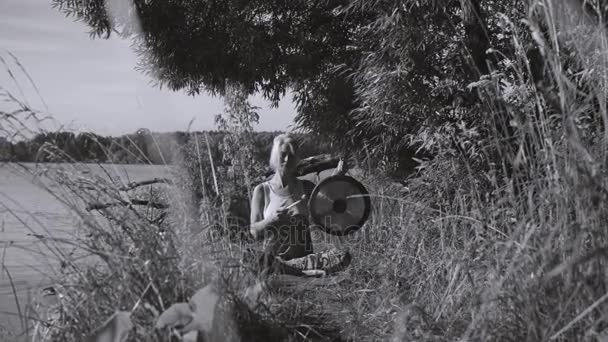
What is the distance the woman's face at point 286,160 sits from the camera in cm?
356

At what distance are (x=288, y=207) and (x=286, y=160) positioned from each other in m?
0.24

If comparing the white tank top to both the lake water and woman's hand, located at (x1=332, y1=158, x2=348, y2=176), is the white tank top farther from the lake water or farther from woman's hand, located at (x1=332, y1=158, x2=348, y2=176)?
the lake water

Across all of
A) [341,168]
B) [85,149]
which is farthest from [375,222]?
[85,149]

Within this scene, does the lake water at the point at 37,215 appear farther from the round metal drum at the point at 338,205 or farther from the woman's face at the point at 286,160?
the round metal drum at the point at 338,205

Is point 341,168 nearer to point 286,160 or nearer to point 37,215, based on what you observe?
point 286,160

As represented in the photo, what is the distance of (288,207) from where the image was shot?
351 cm

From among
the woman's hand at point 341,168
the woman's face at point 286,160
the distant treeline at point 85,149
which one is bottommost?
the woman's hand at point 341,168

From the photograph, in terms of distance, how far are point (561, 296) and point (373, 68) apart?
4027 mm

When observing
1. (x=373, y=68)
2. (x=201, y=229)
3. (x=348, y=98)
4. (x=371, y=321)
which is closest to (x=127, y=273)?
(x=201, y=229)

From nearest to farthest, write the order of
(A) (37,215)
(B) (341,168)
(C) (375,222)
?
(A) (37,215)
(B) (341,168)
(C) (375,222)

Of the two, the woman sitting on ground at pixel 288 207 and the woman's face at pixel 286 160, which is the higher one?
the woman's face at pixel 286 160

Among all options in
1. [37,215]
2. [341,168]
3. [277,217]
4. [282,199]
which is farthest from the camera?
[341,168]

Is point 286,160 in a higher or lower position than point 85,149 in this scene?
lower

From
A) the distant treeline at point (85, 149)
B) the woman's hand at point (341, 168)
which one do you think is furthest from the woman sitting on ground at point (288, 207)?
the distant treeline at point (85, 149)
